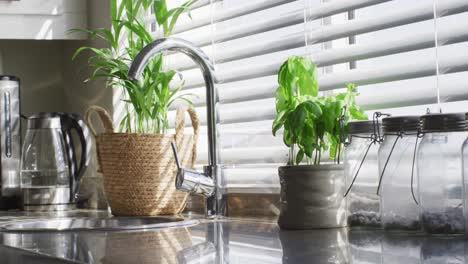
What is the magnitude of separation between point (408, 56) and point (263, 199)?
1.40 ft

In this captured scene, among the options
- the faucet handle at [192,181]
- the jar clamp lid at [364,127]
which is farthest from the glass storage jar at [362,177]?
the faucet handle at [192,181]

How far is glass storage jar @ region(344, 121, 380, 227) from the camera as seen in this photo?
4.63ft

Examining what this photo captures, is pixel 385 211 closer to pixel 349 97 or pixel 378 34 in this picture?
pixel 349 97

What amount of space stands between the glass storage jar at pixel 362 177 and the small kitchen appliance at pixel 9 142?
1.30m

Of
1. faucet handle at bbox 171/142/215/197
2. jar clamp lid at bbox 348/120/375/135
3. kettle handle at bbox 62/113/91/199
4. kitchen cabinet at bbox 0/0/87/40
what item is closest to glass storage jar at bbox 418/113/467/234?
jar clamp lid at bbox 348/120/375/135

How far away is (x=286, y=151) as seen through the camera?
1.70 meters

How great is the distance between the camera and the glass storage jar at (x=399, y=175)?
1.32m

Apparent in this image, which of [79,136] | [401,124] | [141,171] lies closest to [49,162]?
[79,136]

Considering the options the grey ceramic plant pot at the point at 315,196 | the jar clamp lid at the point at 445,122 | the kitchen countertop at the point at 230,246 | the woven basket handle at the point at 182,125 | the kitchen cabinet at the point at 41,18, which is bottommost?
the kitchen countertop at the point at 230,246

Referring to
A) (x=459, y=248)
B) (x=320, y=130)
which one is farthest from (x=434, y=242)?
(x=320, y=130)

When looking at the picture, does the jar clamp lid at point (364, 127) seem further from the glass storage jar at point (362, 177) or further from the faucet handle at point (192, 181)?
the faucet handle at point (192, 181)

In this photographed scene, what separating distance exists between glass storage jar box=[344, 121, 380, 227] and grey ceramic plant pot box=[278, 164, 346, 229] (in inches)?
1.2

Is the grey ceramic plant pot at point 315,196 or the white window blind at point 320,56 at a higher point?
the white window blind at point 320,56

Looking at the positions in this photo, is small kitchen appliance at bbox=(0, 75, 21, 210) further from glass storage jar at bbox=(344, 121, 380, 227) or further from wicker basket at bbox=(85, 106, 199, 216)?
glass storage jar at bbox=(344, 121, 380, 227)
